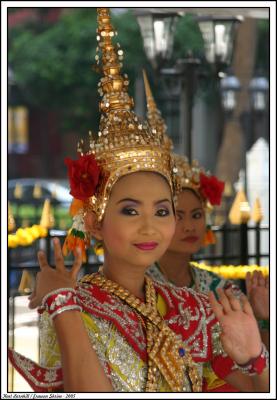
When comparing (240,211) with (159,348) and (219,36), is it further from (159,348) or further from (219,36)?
(159,348)

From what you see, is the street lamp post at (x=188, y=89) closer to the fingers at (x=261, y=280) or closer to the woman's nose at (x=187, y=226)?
the woman's nose at (x=187, y=226)

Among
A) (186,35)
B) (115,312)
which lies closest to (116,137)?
(115,312)

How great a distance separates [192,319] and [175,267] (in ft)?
5.99

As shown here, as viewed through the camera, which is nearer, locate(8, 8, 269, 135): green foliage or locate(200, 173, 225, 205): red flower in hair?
locate(200, 173, 225, 205): red flower in hair

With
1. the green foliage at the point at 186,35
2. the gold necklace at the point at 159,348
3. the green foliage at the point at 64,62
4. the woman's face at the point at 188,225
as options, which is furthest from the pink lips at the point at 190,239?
the green foliage at the point at 64,62

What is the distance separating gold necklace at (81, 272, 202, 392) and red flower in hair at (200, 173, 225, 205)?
80.5 inches

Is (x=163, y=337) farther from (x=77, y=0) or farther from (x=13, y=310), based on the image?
(x=13, y=310)

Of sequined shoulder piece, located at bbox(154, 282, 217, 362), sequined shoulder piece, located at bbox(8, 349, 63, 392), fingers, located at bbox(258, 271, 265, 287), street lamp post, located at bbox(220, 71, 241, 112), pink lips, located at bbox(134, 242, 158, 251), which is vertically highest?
street lamp post, located at bbox(220, 71, 241, 112)

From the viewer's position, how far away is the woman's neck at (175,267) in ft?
18.9

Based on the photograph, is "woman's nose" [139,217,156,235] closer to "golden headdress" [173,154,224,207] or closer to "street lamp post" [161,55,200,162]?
"golden headdress" [173,154,224,207]

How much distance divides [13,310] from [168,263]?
1.88 metres

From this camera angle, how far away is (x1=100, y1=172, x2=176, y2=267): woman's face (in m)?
3.83

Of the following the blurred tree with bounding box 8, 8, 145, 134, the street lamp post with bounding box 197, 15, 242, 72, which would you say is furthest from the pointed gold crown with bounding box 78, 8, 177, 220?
the blurred tree with bounding box 8, 8, 145, 134

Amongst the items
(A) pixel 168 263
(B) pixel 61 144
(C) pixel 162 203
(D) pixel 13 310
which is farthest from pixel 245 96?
(B) pixel 61 144
